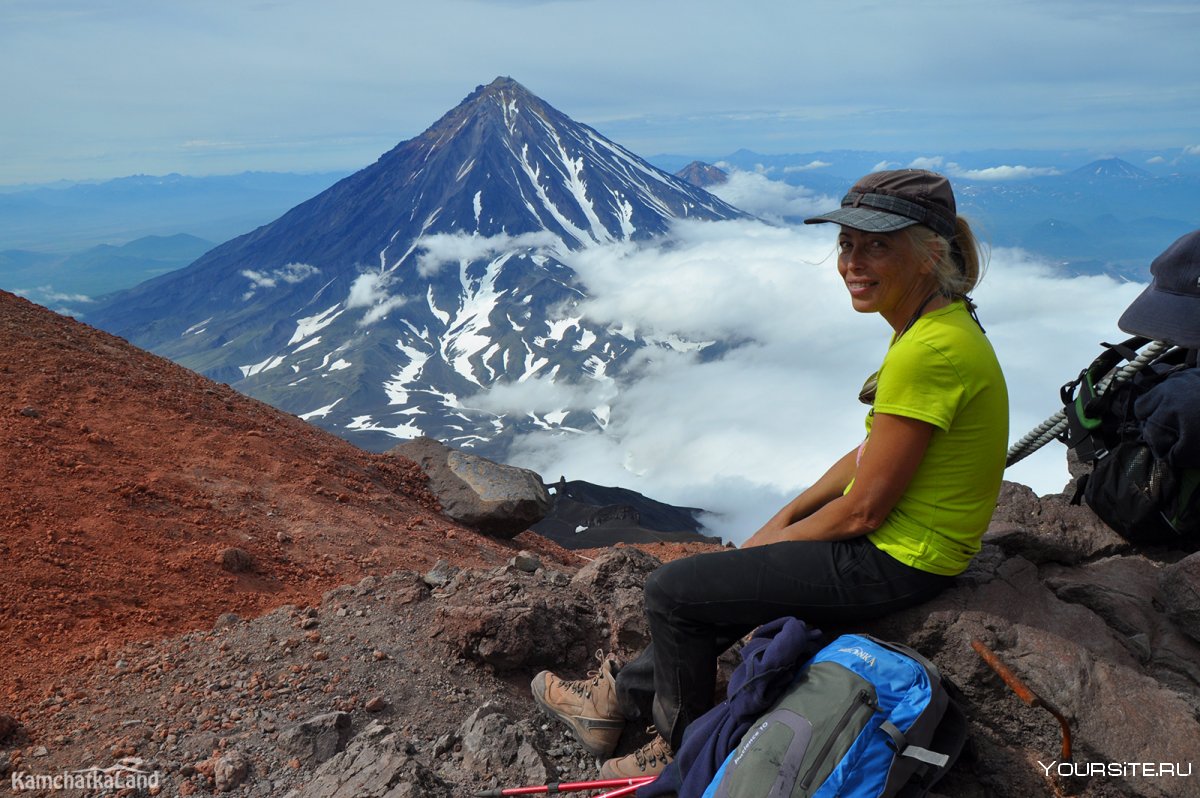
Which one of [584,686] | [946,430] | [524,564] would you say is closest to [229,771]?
[584,686]

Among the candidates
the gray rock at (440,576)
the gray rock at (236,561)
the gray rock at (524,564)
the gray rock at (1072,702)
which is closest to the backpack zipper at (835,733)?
the gray rock at (1072,702)

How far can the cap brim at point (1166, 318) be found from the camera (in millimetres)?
4195

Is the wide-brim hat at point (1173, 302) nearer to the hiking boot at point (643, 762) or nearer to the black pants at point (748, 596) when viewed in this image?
the black pants at point (748, 596)

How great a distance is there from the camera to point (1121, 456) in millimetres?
4754

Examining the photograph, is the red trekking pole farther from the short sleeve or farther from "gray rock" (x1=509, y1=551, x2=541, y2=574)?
"gray rock" (x1=509, y1=551, x2=541, y2=574)

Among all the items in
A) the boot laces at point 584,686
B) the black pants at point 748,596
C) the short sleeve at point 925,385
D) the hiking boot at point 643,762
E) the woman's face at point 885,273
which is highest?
the woman's face at point 885,273

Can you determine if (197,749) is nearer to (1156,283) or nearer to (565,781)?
(565,781)

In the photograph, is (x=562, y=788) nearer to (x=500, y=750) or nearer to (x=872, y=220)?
(x=500, y=750)

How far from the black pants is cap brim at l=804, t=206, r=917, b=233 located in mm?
1223

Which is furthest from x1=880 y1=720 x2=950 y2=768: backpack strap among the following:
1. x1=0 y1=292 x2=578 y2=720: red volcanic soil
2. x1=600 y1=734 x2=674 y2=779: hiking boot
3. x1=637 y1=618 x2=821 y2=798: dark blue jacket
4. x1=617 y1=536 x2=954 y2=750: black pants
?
x1=0 y1=292 x2=578 y2=720: red volcanic soil

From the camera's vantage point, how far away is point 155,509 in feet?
23.1

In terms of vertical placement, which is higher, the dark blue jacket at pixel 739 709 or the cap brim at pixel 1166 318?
the cap brim at pixel 1166 318

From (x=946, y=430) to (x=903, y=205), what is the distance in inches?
33.5

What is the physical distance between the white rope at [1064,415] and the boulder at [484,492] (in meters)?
5.84
